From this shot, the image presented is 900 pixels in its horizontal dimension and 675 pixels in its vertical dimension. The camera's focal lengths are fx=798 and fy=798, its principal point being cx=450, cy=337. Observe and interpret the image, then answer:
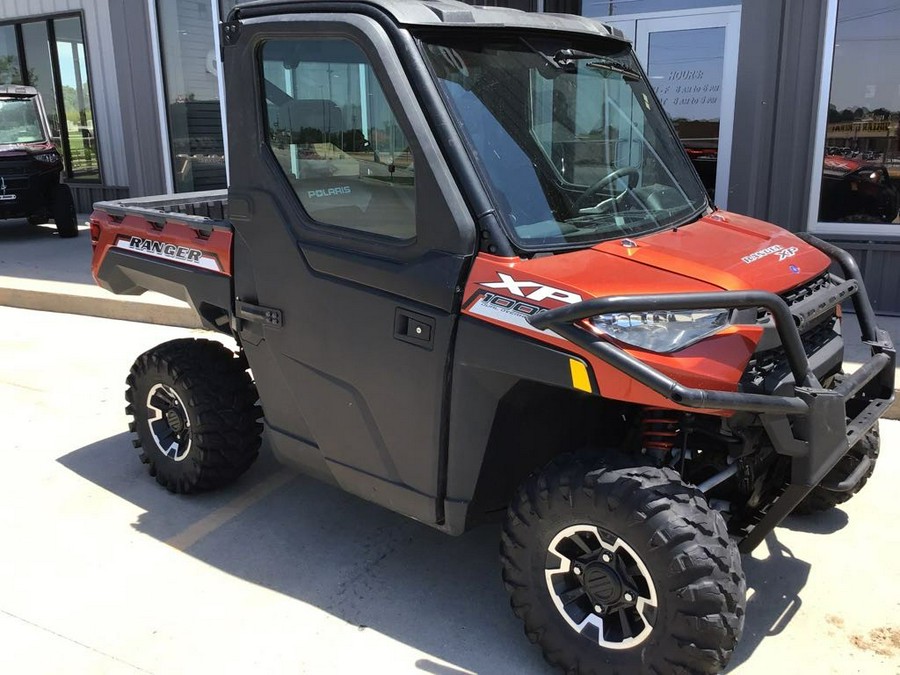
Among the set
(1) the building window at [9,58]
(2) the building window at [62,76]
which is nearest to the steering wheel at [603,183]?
(2) the building window at [62,76]

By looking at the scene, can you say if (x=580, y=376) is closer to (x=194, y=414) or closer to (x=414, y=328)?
(x=414, y=328)

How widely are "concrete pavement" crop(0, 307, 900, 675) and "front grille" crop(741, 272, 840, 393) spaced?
1044mm

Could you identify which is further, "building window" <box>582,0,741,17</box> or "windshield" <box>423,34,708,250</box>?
"building window" <box>582,0,741,17</box>

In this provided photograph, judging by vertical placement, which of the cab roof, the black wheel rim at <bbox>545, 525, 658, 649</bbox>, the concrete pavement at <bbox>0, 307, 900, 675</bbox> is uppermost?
the cab roof

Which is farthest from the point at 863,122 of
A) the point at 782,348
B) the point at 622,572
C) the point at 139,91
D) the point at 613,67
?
the point at 139,91

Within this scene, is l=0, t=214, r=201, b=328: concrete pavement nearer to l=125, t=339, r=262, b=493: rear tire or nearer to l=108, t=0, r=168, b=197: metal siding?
l=108, t=0, r=168, b=197: metal siding

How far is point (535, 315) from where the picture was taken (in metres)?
2.44

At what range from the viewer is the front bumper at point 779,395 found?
228 centimetres

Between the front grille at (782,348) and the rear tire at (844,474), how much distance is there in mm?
427

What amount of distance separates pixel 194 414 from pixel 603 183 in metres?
2.17

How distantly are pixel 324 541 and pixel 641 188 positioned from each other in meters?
2.07

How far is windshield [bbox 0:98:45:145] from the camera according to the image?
35.6ft

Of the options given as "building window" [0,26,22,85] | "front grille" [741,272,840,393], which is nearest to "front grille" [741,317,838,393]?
"front grille" [741,272,840,393]

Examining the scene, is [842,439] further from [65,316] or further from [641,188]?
[65,316]
